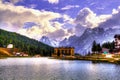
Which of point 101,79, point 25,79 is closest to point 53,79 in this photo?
point 25,79

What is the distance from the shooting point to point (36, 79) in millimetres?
69000

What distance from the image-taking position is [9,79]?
67938mm

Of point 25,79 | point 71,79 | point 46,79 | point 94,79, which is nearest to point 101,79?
point 94,79

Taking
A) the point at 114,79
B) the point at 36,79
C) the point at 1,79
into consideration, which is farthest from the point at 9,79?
the point at 114,79

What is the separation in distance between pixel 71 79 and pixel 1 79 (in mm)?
15810

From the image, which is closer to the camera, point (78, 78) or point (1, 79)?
point (1, 79)

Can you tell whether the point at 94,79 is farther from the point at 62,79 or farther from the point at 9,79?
the point at 9,79

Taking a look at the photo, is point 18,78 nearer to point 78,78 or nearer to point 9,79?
point 9,79

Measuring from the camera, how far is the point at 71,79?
7012 centimetres

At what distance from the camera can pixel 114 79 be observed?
70750 millimetres

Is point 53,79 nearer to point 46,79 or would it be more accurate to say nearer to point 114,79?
point 46,79

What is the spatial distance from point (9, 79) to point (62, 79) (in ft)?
39.2

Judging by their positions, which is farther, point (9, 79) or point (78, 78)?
point (78, 78)

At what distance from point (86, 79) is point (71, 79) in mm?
3525
